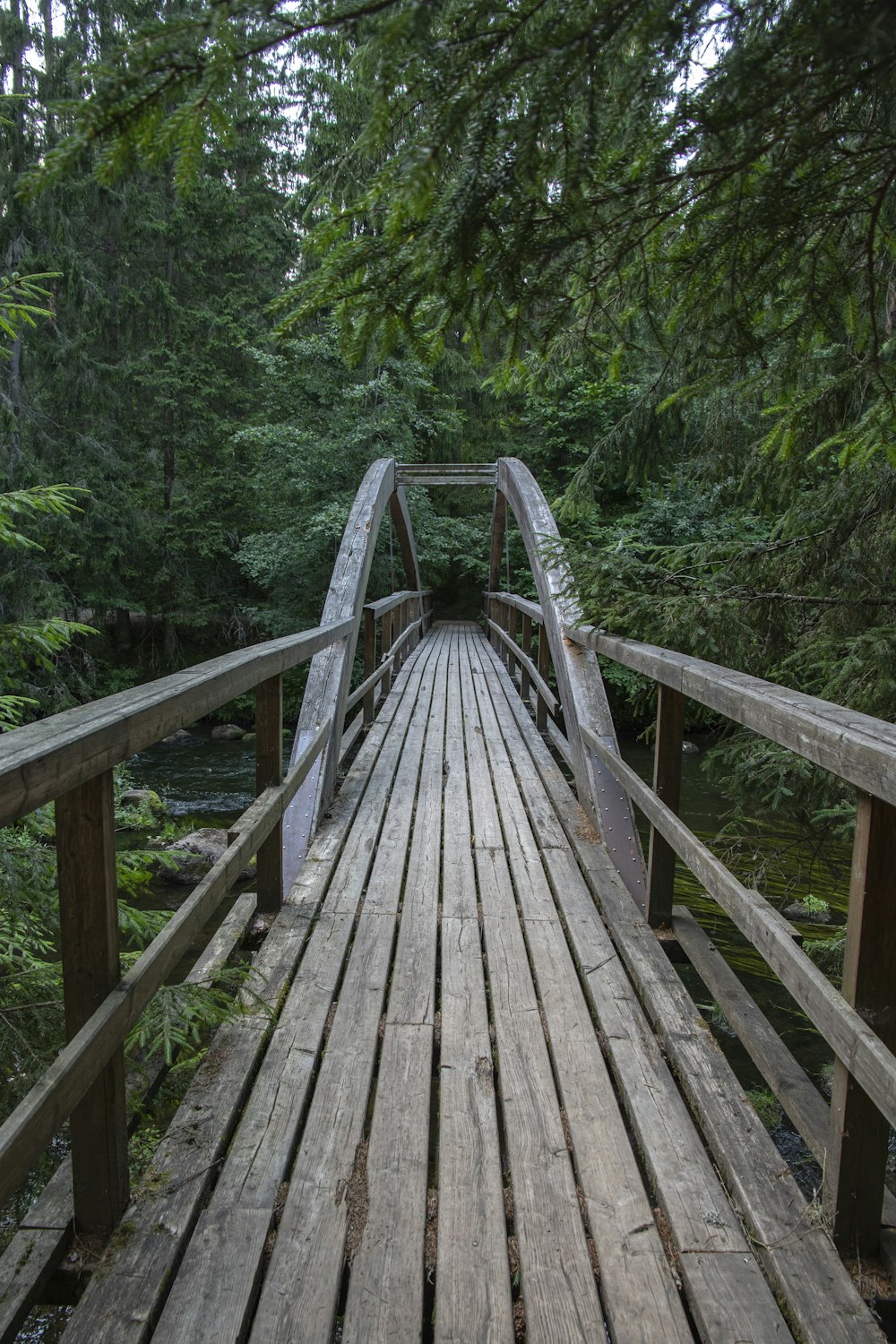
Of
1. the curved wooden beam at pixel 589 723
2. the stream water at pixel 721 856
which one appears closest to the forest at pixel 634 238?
the curved wooden beam at pixel 589 723

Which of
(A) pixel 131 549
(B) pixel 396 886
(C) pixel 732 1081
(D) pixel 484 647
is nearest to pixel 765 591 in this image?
(B) pixel 396 886

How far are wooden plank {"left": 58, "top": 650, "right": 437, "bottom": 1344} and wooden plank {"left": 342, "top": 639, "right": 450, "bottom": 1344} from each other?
0.74 ft

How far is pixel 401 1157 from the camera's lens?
1446 mm

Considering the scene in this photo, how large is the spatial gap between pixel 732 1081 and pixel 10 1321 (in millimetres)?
1231

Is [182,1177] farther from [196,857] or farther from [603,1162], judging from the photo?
[196,857]

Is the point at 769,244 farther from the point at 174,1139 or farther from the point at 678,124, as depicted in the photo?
the point at 174,1139

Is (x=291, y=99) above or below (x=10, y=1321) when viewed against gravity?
above

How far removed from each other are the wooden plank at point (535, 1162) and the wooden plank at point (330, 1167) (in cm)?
27

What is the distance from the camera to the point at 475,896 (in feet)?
8.64

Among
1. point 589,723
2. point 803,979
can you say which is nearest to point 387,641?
point 589,723

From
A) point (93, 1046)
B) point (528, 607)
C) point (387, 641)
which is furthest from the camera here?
point (387, 641)

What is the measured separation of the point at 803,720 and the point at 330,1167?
42.2 inches

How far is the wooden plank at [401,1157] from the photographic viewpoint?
3.76ft

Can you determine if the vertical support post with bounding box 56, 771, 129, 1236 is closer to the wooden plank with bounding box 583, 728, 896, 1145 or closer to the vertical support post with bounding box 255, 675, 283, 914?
the wooden plank with bounding box 583, 728, 896, 1145
